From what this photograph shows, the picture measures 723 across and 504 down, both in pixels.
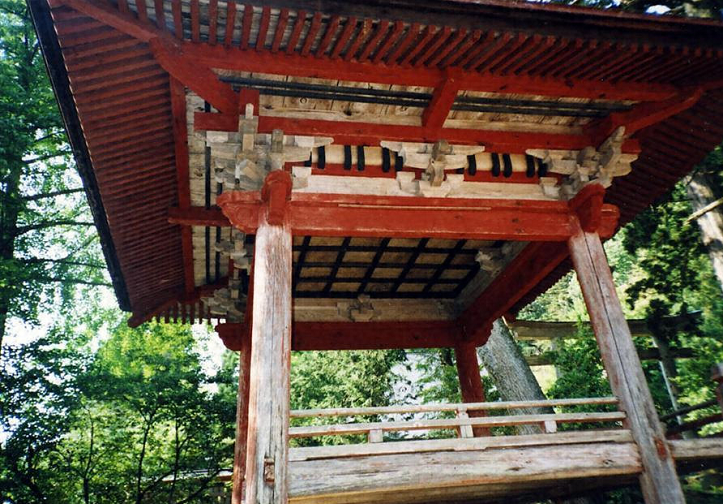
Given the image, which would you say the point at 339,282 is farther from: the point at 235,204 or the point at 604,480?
the point at 604,480

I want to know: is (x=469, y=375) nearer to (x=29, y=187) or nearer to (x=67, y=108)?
(x=67, y=108)

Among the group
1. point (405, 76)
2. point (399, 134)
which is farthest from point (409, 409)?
point (405, 76)

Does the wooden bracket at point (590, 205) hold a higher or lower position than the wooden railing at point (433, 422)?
higher

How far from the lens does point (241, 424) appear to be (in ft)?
25.6

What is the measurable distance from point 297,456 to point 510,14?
4.43m

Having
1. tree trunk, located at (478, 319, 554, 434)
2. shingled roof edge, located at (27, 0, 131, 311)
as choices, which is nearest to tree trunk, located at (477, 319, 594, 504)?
tree trunk, located at (478, 319, 554, 434)

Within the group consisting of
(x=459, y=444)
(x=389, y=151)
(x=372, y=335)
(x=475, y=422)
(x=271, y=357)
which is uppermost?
(x=389, y=151)

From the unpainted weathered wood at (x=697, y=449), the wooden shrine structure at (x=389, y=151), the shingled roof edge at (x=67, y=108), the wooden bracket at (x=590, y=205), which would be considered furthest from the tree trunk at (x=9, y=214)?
the unpainted weathered wood at (x=697, y=449)

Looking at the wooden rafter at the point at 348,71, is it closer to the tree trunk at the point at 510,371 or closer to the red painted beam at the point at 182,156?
the red painted beam at the point at 182,156

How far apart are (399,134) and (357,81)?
0.88 meters

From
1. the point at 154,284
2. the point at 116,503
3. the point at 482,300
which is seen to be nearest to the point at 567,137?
the point at 482,300

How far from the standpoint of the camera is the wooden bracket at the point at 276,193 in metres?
5.38

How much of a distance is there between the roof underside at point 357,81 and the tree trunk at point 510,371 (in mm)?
5657

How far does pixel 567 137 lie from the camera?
21.6 ft
